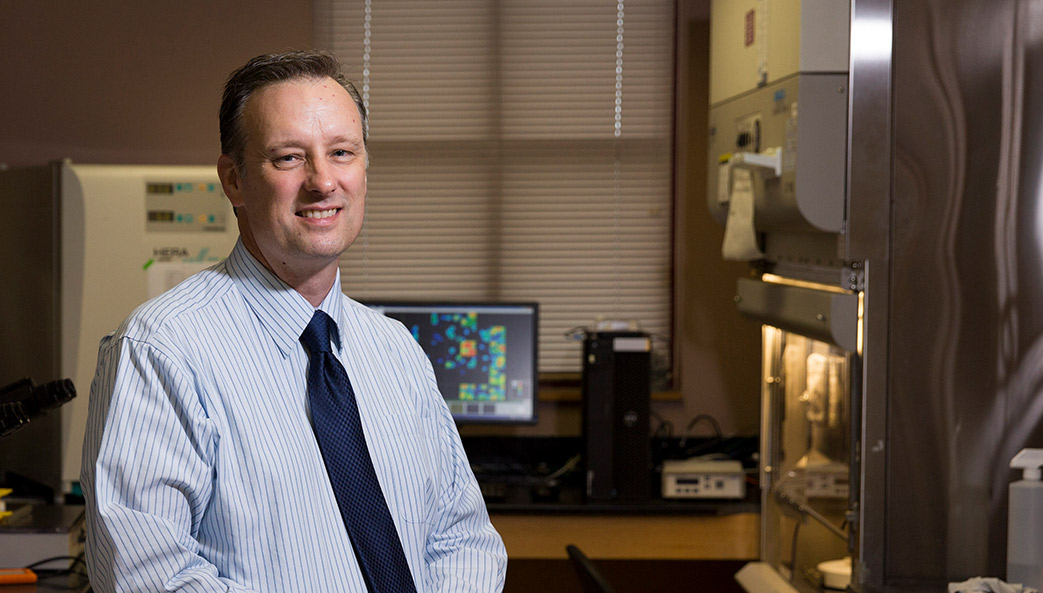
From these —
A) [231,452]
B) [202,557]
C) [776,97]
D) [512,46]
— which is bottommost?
[202,557]

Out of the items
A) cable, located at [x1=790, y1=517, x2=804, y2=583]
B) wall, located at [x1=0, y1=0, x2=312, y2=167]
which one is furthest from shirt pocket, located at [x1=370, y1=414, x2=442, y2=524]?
wall, located at [x1=0, y1=0, x2=312, y2=167]

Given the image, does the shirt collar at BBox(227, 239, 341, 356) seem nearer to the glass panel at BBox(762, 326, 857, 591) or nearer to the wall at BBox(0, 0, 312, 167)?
the glass panel at BBox(762, 326, 857, 591)

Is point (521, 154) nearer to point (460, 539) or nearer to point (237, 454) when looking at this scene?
point (460, 539)

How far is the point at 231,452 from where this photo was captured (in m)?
1.01

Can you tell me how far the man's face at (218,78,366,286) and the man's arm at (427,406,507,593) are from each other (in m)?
0.34

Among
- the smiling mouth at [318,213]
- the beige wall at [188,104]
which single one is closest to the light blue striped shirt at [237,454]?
the smiling mouth at [318,213]

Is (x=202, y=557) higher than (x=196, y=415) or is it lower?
lower

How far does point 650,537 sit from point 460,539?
171cm

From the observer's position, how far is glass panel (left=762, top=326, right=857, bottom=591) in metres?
2.13

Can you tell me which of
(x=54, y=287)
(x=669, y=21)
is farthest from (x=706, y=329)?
(x=54, y=287)

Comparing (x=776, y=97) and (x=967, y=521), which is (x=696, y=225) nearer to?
(x=776, y=97)

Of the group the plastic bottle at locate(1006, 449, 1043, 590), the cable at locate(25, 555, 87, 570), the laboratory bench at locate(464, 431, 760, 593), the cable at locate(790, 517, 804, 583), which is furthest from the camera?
the laboratory bench at locate(464, 431, 760, 593)

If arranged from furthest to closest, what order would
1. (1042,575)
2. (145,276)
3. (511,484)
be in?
(511,484) < (145,276) < (1042,575)

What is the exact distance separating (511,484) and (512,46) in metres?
1.53
